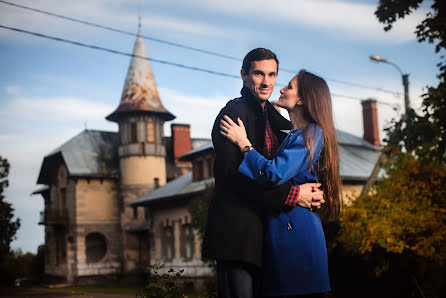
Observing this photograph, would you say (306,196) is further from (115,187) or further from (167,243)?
(115,187)

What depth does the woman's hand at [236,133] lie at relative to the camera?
3814 mm

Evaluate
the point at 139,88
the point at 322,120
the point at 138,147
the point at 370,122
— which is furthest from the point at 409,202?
the point at 139,88

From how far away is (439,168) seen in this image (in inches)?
621

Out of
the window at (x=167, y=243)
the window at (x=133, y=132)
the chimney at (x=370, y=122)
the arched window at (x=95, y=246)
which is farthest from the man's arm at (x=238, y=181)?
the arched window at (x=95, y=246)

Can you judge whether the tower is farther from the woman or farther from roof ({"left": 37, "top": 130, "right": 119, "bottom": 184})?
the woman

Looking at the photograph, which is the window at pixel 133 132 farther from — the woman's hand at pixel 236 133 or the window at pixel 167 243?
the woman's hand at pixel 236 133

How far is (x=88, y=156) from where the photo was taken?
41219 millimetres

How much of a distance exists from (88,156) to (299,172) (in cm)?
3872

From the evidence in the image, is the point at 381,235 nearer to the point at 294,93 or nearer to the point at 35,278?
the point at 294,93

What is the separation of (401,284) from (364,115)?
23.3 m

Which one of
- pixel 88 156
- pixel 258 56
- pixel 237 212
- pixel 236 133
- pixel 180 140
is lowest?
pixel 237 212

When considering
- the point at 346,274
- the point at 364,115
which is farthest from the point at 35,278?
the point at 346,274

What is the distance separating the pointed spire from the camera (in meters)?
40.6

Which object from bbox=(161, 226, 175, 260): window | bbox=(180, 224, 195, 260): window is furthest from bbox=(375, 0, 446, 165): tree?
bbox=(161, 226, 175, 260): window
